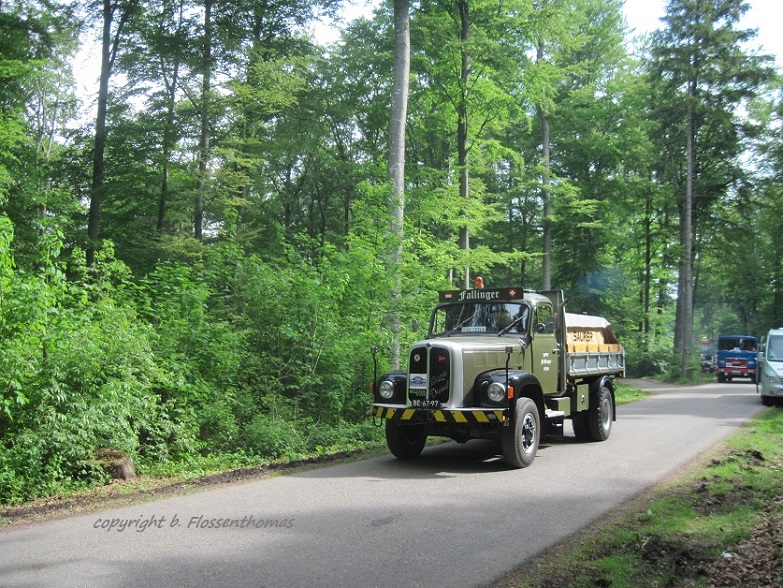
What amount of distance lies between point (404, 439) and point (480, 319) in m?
2.41

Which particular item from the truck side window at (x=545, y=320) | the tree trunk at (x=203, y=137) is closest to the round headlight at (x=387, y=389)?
the truck side window at (x=545, y=320)

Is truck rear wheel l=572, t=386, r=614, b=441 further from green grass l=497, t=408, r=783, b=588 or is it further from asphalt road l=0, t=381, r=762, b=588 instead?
green grass l=497, t=408, r=783, b=588

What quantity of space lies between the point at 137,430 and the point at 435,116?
17.2 metres

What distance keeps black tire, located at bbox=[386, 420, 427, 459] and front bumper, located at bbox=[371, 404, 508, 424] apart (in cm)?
41

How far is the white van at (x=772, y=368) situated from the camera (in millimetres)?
18375

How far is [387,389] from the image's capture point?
379 inches

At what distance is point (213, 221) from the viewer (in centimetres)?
2275

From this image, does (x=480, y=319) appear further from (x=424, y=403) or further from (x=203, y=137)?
(x=203, y=137)

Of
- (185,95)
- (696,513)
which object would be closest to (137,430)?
(696,513)

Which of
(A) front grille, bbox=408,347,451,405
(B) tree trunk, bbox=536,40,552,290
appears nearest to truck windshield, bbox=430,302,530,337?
(A) front grille, bbox=408,347,451,405

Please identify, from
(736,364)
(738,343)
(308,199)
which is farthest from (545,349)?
(738,343)

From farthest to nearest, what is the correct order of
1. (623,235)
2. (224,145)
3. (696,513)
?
(623,235)
(224,145)
(696,513)

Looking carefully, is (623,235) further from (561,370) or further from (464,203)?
(561,370)

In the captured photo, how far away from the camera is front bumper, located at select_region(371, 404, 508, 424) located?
8.77 metres
